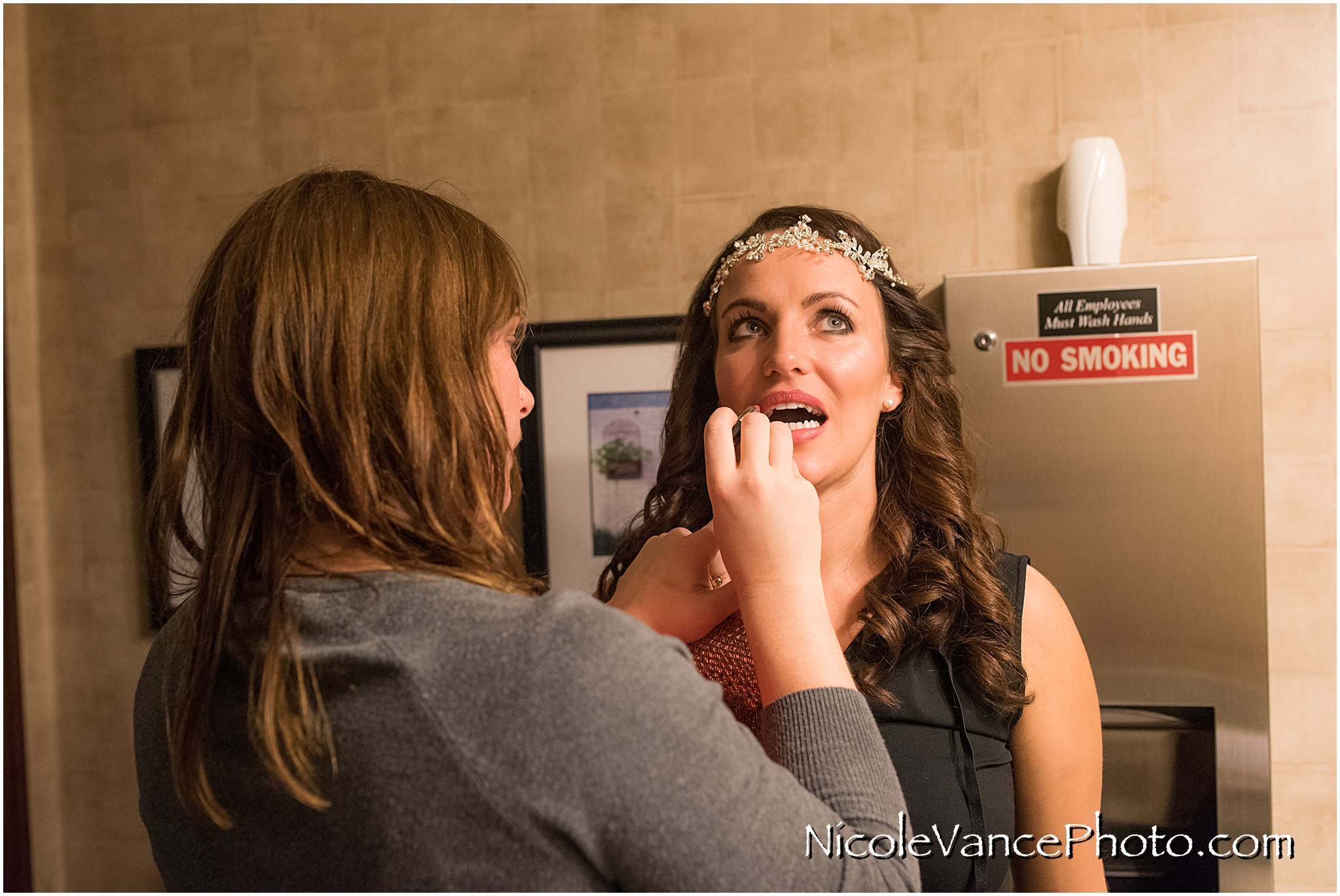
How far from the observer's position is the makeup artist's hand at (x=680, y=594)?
900 mm

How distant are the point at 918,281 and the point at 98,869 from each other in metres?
2.12

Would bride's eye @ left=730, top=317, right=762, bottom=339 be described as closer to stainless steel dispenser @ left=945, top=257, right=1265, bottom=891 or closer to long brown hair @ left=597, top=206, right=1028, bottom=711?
long brown hair @ left=597, top=206, right=1028, bottom=711

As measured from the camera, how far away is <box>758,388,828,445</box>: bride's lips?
1.04 meters

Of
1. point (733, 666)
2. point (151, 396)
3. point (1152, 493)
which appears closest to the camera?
point (733, 666)

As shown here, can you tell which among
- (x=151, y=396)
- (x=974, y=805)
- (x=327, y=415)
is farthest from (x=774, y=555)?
(x=151, y=396)

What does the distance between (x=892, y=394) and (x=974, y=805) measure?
19.9 inches

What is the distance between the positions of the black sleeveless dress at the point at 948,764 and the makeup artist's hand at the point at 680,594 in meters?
0.20

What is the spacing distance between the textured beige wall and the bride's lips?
2.21 feet

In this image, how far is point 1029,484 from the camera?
4.39ft

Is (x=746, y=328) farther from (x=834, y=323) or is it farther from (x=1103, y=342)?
(x=1103, y=342)

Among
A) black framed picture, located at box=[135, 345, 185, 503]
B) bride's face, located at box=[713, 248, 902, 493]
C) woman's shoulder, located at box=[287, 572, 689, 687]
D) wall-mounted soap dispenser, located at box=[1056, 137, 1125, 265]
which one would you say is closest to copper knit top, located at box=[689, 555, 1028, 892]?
bride's face, located at box=[713, 248, 902, 493]

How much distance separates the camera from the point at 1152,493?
4.27 feet

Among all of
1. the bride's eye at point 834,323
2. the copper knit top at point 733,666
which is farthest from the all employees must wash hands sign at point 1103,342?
the copper knit top at point 733,666

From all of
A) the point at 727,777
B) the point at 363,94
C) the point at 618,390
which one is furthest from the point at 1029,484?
the point at 363,94
